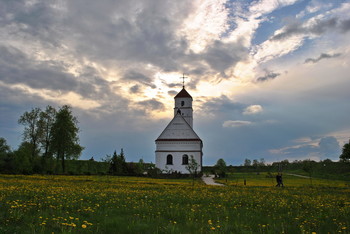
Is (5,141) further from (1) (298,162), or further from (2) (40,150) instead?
(1) (298,162)

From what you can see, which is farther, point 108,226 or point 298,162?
point 298,162

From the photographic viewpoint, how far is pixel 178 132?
5984 centimetres

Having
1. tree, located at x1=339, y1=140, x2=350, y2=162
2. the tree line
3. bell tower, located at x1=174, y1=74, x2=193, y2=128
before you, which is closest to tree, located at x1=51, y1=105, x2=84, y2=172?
the tree line

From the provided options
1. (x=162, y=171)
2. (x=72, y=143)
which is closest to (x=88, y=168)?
(x=72, y=143)

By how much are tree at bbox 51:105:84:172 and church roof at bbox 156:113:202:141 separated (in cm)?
1650

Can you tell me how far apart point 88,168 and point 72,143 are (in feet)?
18.9

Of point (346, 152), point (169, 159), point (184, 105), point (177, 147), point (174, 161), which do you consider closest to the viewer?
point (346, 152)

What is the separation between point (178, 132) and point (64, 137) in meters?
21.7

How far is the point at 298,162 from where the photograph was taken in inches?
3487

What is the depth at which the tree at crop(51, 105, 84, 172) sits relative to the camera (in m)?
55.4

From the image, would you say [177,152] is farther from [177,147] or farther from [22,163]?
[22,163]

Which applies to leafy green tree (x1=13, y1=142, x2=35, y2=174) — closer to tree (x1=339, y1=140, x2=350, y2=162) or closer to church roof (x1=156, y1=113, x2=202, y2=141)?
church roof (x1=156, y1=113, x2=202, y2=141)

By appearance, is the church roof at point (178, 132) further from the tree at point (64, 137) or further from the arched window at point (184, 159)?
the tree at point (64, 137)

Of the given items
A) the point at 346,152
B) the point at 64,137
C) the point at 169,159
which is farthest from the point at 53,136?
A: the point at 346,152
